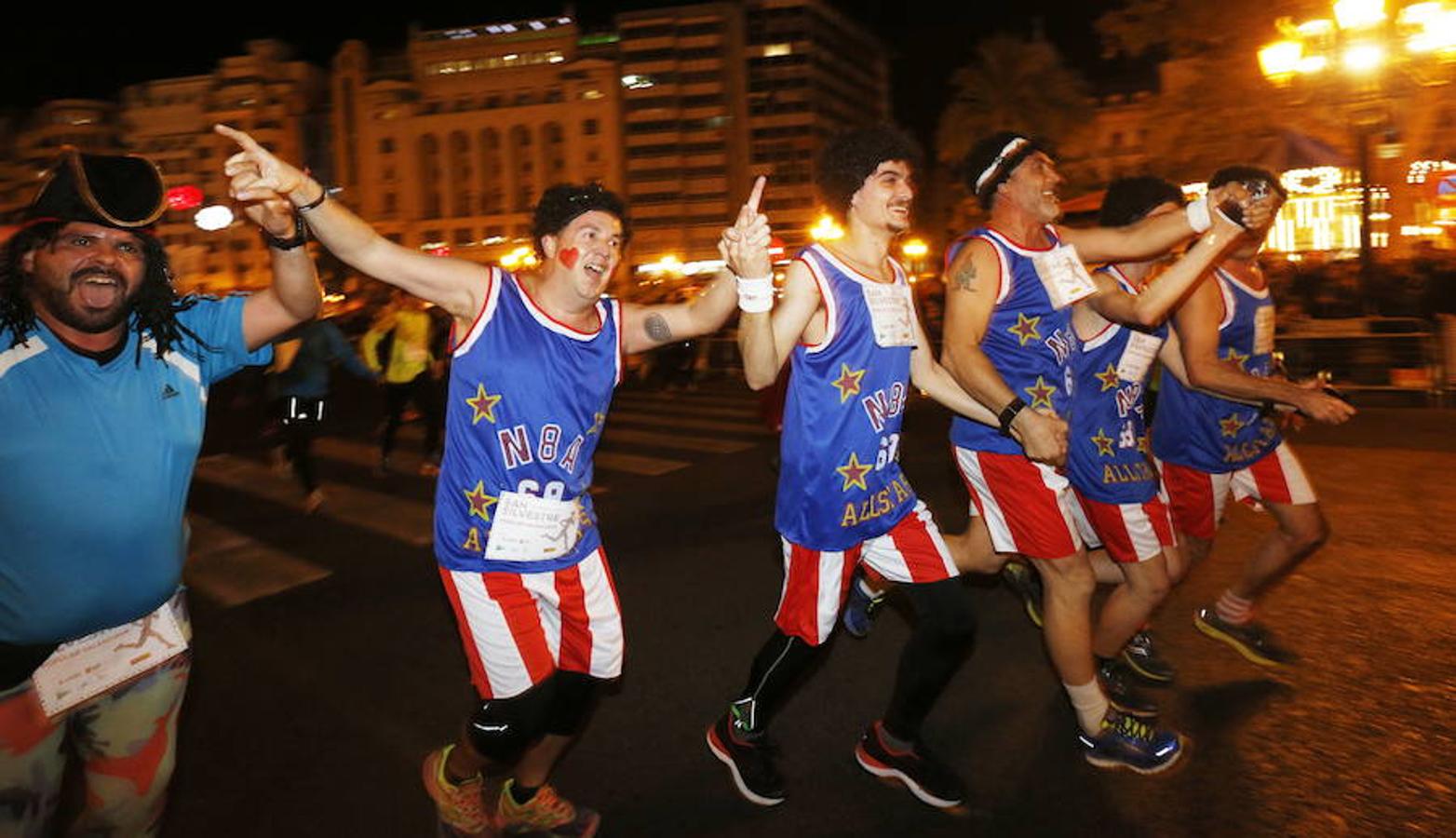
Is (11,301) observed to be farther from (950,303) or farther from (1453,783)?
(1453,783)

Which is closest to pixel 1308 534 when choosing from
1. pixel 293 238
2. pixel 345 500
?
pixel 293 238

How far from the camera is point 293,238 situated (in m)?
2.64

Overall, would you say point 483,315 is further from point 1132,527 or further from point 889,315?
point 1132,527

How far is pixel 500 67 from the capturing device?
367ft

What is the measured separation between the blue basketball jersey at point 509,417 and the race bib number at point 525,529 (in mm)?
21

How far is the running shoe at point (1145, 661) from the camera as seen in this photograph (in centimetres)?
436

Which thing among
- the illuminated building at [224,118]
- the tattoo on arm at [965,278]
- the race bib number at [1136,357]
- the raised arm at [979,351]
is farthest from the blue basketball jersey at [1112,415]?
the illuminated building at [224,118]

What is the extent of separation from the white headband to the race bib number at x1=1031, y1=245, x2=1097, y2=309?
1.31 ft

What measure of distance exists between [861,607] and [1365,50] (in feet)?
38.6

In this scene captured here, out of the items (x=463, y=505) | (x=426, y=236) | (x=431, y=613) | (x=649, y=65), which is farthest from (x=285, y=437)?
(x=426, y=236)

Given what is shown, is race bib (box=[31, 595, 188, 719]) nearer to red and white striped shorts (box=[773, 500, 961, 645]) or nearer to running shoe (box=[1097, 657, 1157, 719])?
red and white striped shorts (box=[773, 500, 961, 645])

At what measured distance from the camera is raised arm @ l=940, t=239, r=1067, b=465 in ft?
11.2

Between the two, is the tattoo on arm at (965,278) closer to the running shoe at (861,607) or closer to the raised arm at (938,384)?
the raised arm at (938,384)

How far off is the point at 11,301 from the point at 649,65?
355 feet
